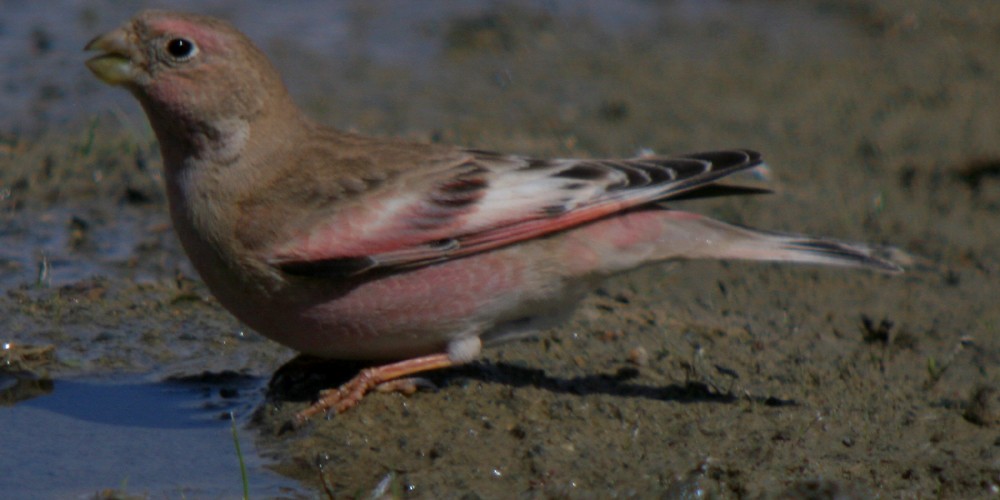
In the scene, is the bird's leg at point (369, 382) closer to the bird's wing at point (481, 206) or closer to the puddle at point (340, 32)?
the bird's wing at point (481, 206)

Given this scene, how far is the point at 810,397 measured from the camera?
19.0ft

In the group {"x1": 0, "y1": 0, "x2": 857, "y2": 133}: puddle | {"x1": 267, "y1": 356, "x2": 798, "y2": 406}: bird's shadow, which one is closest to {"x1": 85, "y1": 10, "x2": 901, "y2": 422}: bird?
{"x1": 267, "y1": 356, "x2": 798, "y2": 406}: bird's shadow

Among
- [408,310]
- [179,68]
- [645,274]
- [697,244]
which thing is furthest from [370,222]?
[645,274]

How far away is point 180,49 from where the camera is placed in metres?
5.37

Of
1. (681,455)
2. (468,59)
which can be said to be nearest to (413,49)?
(468,59)

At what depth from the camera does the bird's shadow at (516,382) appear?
18.7 feet

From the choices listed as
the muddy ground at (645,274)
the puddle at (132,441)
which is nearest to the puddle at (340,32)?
the muddy ground at (645,274)

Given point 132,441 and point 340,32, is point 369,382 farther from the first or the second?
point 340,32

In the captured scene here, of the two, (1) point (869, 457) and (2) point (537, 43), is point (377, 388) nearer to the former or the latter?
(1) point (869, 457)

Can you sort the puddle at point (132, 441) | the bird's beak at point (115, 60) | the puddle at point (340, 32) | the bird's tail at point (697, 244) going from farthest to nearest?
the puddle at point (340, 32) → the bird's tail at point (697, 244) → the bird's beak at point (115, 60) → the puddle at point (132, 441)

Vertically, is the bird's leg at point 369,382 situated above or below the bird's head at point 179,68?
below

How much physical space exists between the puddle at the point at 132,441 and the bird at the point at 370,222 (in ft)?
1.40

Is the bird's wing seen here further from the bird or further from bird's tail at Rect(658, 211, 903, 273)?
bird's tail at Rect(658, 211, 903, 273)

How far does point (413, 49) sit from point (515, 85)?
1.10 meters
